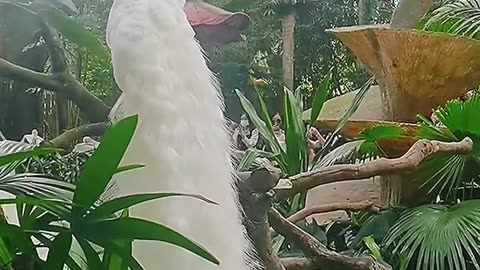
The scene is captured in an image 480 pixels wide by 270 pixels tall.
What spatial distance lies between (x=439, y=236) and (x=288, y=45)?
904 mm

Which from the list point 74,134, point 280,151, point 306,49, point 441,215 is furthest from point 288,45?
point 74,134

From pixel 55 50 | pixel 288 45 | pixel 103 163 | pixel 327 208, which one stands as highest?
pixel 103 163

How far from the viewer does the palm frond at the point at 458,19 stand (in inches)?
55.4

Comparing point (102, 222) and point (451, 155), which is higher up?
point (102, 222)

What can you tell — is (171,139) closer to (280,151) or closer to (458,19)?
(280,151)

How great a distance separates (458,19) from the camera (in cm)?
146

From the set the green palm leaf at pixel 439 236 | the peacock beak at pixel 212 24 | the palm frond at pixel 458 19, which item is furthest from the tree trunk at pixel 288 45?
the green palm leaf at pixel 439 236

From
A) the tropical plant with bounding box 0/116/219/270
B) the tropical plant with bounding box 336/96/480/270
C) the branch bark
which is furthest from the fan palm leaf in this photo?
the tropical plant with bounding box 0/116/219/270

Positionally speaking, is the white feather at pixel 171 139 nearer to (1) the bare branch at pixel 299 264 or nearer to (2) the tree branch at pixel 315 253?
(2) the tree branch at pixel 315 253

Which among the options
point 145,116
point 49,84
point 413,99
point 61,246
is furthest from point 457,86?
point 61,246

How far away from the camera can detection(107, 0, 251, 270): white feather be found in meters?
0.55

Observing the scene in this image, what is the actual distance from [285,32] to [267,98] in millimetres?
331

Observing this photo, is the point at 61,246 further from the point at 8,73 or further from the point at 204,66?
the point at 8,73

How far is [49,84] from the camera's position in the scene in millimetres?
984
